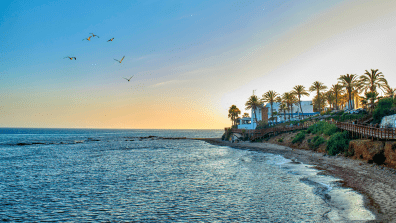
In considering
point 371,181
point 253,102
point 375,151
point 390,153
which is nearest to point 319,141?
point 375,151

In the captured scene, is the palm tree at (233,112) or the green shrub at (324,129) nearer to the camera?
the green shrub at (324,129)

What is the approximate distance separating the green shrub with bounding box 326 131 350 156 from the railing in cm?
130

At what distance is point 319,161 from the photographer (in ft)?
95.8

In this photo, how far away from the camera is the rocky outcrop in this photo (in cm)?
2034

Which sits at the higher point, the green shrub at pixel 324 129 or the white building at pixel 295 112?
the white building at pixel 295 112

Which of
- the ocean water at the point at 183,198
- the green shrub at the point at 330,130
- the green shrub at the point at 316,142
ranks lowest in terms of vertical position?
the ocean water at the point at 183,198

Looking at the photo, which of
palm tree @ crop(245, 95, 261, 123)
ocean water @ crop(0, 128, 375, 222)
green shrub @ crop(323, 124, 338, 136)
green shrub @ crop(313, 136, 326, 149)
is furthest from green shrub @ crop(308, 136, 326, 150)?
palm tree @ crop(245, 95, 261, 123)

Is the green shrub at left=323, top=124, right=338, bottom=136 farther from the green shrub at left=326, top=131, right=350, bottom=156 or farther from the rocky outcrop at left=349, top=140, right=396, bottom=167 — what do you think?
the rocky outcrop at left=349, top=140, right=396, bottom=167

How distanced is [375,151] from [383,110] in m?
18.4

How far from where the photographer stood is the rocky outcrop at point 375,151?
2034cm

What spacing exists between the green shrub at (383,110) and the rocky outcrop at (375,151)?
46.2 feet

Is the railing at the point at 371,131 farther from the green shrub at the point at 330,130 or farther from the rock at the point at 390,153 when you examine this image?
the green shrub at the point at 330,130

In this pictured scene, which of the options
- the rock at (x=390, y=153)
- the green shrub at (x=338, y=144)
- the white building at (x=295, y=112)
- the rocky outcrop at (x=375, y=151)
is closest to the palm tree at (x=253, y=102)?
the white building at (x=295, y=112)

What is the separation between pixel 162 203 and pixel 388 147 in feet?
64.2
